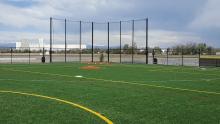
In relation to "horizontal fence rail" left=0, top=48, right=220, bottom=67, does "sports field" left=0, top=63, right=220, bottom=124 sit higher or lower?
lower

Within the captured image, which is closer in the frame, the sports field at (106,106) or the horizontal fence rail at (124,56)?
the sports field at (106,106)

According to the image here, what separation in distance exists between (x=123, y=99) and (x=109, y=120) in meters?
3.10

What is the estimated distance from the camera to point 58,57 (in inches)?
2132

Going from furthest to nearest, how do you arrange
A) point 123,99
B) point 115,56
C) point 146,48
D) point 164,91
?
point 115,56, point 146,48, point 164,91, point 123,99

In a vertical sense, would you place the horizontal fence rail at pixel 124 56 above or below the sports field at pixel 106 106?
above

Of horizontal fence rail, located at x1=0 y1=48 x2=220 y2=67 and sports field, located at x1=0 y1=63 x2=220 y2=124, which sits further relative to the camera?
horizontal fence rail, located at x1=0 y1=48 x2=220 y2=67

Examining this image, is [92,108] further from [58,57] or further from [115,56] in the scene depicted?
[58,57]

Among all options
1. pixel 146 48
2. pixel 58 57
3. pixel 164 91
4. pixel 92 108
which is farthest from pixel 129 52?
pixel 92 108

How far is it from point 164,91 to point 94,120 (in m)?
5.81

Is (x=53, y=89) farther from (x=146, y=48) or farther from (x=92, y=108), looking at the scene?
(x=146, y=48)

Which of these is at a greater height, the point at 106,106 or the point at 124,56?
the point at 124,56

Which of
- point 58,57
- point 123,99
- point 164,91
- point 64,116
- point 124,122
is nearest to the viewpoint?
point 124,122

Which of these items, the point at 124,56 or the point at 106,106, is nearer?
the point at 106,106

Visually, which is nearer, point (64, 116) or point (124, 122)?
point (124, 122)
